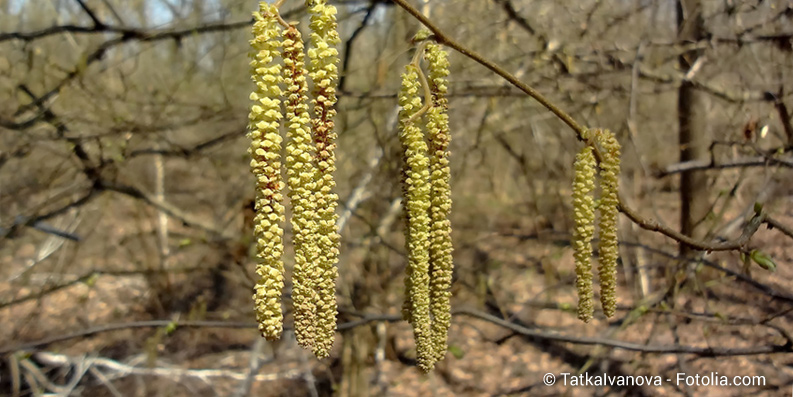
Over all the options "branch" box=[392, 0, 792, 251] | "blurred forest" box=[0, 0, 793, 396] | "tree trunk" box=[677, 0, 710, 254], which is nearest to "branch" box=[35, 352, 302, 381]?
"blurred forest" box=[0, 0, 793, 396]

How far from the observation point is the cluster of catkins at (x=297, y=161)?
0.87 m

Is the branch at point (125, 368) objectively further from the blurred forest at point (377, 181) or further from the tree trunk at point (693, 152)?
the tree trunk at point (693, 152)

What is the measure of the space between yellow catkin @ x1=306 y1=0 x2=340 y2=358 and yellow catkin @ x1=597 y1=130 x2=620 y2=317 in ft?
2.42

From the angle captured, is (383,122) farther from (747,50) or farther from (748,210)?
(747,50)

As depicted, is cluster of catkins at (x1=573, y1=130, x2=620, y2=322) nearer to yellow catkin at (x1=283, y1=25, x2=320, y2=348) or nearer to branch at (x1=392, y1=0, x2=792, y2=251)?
branch at (x1=392, y1=0, x2=792, y2=251)

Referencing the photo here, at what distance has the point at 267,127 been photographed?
2.87ft

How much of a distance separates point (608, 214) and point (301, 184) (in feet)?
2.75

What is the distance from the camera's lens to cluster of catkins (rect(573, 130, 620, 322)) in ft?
4.53

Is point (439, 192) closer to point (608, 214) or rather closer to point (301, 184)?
point (301, 184)

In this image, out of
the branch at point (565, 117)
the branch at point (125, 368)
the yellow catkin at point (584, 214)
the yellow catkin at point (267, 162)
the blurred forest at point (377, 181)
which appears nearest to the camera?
the yellow catkin at point (267, 162)

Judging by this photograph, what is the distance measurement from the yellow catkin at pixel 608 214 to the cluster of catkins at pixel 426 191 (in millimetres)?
491

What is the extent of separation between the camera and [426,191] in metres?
1.06

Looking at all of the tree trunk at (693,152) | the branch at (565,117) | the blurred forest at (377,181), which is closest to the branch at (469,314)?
the blurred forest at (377,181)

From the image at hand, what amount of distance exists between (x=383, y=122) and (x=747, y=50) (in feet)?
8.45
